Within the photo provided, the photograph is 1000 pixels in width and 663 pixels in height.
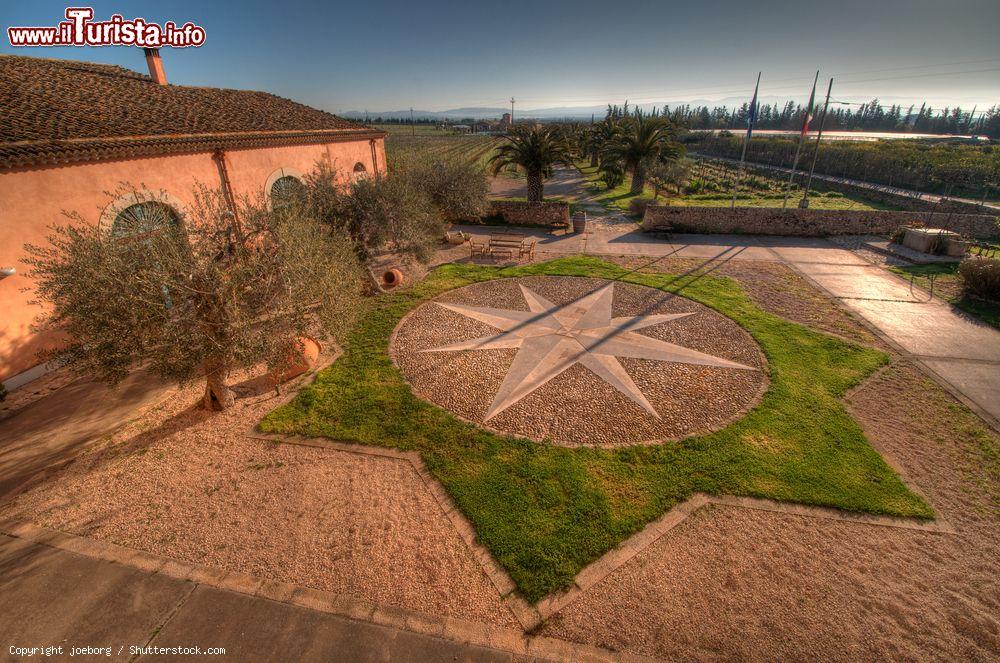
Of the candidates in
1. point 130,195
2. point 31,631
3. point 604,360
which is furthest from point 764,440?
point 130,195

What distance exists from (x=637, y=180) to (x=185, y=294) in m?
33.3

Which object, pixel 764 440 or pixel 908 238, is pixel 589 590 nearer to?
pixel 764 440

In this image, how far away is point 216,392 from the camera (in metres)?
9.09

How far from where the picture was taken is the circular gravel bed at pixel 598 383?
28.3 feet

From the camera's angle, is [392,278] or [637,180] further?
[637,180]

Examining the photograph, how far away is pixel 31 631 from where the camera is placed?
16.7ft

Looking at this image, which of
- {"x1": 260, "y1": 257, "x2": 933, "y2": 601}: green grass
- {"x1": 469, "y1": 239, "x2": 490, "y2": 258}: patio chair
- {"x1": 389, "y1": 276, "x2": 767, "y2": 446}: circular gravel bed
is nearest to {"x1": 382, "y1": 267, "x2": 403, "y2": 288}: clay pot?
{"x1": 389, "y1": 276, "x2": 767, "y2": 446}: circular gravel bed

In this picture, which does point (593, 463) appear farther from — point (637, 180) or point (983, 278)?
point (637, 180)

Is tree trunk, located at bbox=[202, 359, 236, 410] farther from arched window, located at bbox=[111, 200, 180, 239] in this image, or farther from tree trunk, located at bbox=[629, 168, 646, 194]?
tree trunk, located at bbox=[629, 168, 646, 194]

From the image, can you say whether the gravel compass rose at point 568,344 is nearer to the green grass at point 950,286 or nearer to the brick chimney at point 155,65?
the green grass at point 950,286

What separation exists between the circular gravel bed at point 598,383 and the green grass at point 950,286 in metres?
8.58

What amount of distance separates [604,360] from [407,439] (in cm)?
553

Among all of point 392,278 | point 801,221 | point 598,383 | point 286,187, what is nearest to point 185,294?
point 598,383

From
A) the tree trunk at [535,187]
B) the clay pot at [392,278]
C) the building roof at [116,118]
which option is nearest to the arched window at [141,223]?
the building roof at [116,118]
